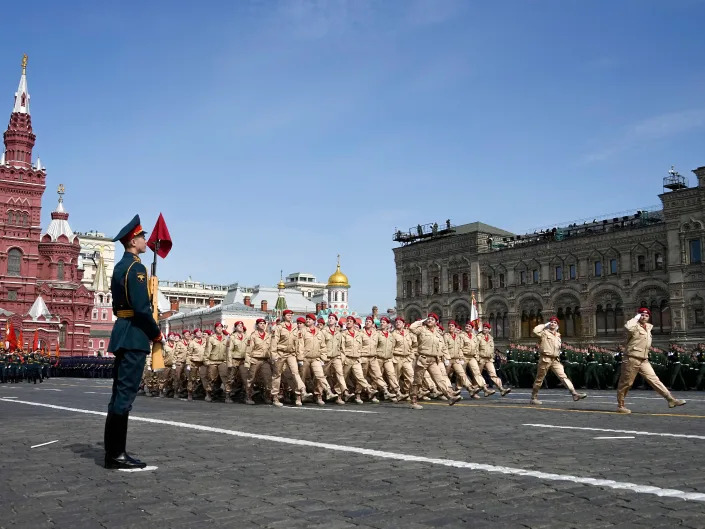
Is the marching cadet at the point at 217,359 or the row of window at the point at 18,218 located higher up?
the row of window at the point at 18,218

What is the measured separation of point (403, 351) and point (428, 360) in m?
2.63

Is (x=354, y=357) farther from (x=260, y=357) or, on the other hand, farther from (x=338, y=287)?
(x=338, y=287)

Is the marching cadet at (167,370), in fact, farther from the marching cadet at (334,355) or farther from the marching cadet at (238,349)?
the marching cadet at (334,355)

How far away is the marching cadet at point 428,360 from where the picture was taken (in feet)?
45.9

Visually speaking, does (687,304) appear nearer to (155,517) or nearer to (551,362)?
(551,362)

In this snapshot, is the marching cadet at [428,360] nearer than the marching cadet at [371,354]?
Yes

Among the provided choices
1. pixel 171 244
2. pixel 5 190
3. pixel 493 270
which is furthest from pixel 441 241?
pixel 171 244

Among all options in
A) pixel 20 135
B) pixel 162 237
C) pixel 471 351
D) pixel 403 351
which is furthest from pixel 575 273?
pixel 20 135

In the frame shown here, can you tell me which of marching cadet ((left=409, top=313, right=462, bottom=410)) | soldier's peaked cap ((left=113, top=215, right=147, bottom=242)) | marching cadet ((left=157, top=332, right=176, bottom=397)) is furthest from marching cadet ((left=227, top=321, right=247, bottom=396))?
soldier's peaked cap ((left=113, top=215, right=147, bottom=242))

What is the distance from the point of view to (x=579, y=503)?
4594 mm

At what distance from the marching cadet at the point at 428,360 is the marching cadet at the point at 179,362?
7727mm

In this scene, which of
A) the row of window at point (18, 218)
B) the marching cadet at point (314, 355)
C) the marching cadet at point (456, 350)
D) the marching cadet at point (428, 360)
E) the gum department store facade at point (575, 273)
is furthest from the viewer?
the row of window at point (18, 218)

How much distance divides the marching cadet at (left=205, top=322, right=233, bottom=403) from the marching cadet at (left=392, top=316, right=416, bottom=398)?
4.17m

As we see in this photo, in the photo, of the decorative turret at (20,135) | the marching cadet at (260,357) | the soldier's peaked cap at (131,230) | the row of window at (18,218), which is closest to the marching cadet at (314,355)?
the marching cadet at (260,357)
